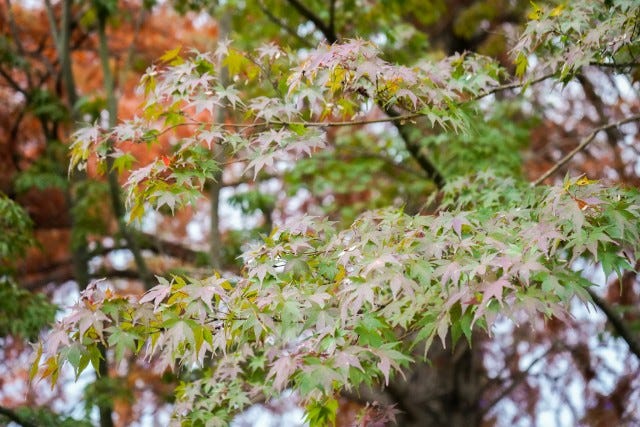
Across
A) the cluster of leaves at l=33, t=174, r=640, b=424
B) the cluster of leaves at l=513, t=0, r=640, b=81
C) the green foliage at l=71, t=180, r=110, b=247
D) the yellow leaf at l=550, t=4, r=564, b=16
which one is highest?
the green foliage at l=71, t=180, r=110, b=247

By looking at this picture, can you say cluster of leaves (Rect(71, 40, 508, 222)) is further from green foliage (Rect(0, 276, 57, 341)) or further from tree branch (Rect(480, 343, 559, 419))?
tree branch (Rect(480, 343, 559, 419))

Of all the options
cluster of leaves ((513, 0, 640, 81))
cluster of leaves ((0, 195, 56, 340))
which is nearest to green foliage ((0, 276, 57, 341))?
cluster of leaves ((0, 195, 56, 340))

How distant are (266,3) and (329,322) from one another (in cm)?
456

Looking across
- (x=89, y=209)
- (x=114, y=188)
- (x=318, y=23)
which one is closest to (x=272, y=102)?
(x=318, y=23)

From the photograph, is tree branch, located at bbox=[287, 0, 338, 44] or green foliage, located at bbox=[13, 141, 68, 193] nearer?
tree branch, located at bbox=[287, 0, 338, 44]

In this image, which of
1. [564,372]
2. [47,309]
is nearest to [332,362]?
[47,309]

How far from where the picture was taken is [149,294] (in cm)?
266

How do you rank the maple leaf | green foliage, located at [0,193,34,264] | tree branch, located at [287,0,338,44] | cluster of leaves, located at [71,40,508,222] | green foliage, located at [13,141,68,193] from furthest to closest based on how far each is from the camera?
green foliage, located at [13,141,68,193] < tree branch, located at [287,0,338,44] < green foliage, located at [0,193,34,264] < cluster of leaves, located at [71,40,508,222] < the maple leaf

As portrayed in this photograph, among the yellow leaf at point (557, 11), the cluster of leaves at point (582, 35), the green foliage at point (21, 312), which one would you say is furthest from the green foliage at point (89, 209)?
the yellow leaf at point (557, 11)

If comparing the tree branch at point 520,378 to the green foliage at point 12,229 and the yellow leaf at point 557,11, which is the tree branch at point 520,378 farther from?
the green foliage at point 12,229

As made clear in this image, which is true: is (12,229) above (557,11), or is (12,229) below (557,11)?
above

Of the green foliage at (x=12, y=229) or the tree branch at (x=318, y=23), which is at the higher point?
the tree branch at (x=318, y=23)

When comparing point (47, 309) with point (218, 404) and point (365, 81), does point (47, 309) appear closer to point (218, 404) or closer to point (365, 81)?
point (218, 404)

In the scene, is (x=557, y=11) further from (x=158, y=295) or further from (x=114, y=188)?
(x=114, y=188)
